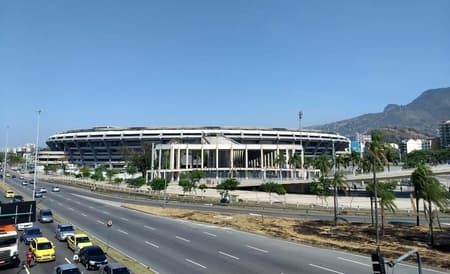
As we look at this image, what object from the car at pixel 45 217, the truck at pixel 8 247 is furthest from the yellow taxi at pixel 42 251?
the car at pixel 45 217

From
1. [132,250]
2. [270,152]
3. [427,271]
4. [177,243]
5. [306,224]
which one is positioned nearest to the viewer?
[427,271]

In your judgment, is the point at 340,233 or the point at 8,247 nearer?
the point at 8,247

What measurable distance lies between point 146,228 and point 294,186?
7317 cm

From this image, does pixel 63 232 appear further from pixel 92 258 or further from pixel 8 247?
pixel 92 258

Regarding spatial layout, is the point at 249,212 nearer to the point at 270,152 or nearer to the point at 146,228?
the point at 146,228

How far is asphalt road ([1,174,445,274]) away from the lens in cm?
2845

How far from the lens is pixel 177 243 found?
37.7m

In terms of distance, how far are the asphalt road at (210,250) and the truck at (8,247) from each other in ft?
31.5

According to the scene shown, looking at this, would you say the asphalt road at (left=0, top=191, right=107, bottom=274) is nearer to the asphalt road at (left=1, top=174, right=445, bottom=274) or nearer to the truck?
the truck

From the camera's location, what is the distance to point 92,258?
90.2 ft

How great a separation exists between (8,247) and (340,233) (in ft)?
121

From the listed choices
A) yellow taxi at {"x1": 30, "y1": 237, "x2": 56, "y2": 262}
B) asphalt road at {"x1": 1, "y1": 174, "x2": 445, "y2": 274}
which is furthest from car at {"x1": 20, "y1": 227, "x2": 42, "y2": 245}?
asphalt road at {"x1": 1, "y1": 174, "x2": 445, "y2": 274}

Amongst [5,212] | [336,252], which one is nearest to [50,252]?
[5,212]

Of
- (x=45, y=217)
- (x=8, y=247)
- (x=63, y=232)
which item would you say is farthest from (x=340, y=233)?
(x=45, y=217)
